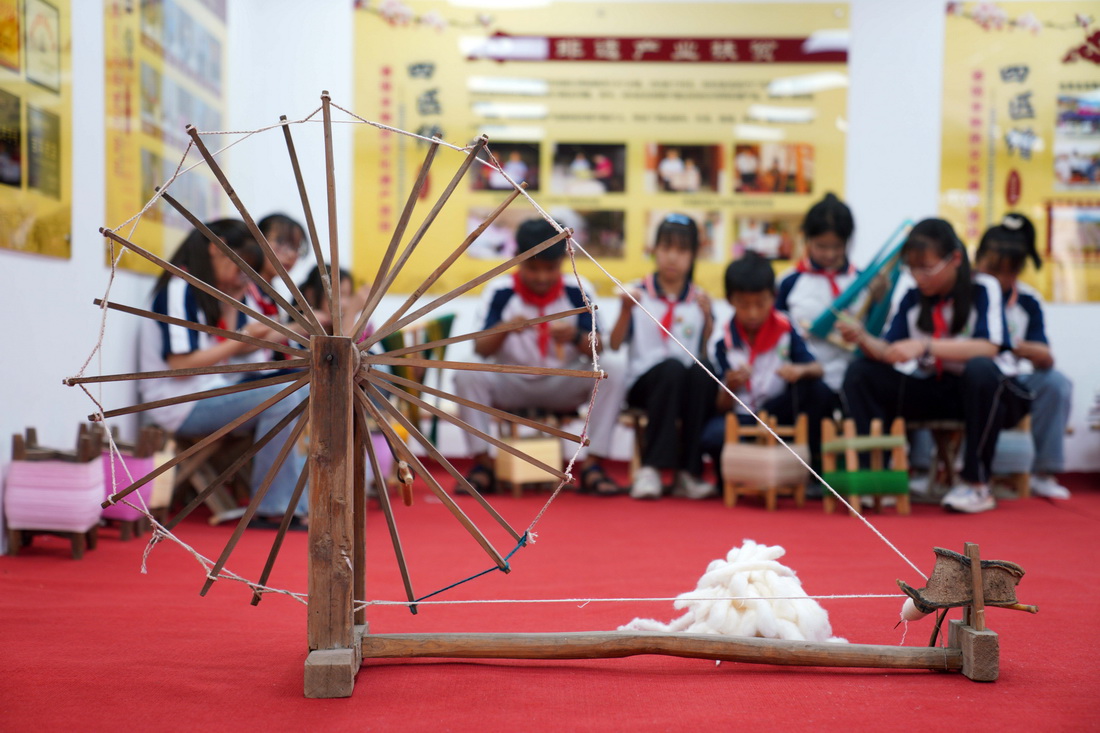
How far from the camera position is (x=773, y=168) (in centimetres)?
560

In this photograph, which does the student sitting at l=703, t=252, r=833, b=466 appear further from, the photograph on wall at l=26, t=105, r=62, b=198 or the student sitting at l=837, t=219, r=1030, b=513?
the photograph on wall at l=26, t=105, r=62, b=198

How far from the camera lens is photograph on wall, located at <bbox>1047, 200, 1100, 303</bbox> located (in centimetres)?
541

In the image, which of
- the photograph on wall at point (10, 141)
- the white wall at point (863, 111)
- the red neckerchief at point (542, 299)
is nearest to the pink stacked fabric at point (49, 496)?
the photograph on wall at point (10, 141)

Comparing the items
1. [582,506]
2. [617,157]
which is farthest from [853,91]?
[582,506]

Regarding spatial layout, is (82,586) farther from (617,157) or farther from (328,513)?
(617,157)

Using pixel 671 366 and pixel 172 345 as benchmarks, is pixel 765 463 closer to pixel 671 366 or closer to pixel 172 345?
pixel 671 366

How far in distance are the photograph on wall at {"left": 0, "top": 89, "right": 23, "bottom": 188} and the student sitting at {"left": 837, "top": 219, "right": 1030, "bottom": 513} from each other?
322 centimetres

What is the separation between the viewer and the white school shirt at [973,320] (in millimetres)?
4035

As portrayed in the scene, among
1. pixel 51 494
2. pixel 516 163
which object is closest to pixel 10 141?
pixel 51 494

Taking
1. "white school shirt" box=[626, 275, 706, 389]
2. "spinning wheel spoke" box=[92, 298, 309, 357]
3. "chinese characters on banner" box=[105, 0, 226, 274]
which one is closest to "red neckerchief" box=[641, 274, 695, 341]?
"white school shirt" box=[626, 275, 706, 389]

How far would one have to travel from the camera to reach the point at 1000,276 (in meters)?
4.55

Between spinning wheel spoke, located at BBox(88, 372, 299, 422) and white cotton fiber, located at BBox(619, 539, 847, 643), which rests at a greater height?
spinning wheel spoke, located at BBox(88, 372, 299, 422)

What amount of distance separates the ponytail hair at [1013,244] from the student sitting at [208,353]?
3.31 meters

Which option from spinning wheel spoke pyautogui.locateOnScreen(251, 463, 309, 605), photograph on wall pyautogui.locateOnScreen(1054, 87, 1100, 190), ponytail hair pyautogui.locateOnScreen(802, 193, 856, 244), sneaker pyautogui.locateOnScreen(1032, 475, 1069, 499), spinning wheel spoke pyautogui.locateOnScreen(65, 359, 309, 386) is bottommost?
sneaker pyautogui.locateOnScreen(1032, 475, 1069, 499)
